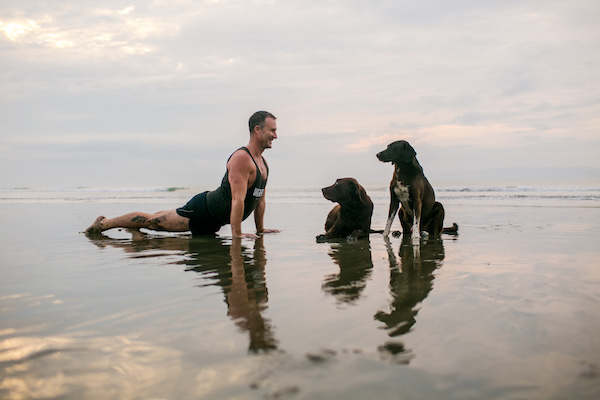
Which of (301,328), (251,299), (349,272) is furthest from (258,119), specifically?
(301,328)

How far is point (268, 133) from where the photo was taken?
6590 mm

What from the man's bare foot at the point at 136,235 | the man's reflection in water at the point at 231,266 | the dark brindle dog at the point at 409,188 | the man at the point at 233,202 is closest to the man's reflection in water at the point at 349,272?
the man's reflection in water at the point at 231,266

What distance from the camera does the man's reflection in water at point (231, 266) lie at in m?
2.33

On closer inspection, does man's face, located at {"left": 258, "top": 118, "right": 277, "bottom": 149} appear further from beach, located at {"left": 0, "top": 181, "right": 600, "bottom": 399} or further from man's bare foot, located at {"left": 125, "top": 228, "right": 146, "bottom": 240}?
beach, located at {"left": 0, "top": 181, "right": 600, "bottom": 399}

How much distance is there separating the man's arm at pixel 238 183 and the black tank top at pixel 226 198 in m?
0.15

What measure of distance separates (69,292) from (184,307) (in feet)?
3.23

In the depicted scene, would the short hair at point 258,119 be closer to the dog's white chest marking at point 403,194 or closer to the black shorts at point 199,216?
the black shorts at point 199,216

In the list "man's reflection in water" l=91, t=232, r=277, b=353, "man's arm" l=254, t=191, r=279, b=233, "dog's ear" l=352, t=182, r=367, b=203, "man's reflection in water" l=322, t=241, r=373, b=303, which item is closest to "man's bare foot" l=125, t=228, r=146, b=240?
"man's reflection in water" l=91, t=232, r=277, b=353

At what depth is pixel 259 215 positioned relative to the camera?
7.46 metres

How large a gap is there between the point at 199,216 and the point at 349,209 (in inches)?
90.1

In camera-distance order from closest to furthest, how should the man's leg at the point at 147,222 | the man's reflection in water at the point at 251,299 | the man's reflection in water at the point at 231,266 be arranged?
the man's reflection in water at the point at 251,299, the man's reflection in water at the point at 231,266, the man's leg at the point at 147,222

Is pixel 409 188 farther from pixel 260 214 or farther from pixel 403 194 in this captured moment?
pixel 260 214

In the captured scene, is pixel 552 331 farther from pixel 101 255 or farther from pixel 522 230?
pixel 522 230

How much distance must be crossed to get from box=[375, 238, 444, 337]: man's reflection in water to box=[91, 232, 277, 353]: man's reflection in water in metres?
0.66
